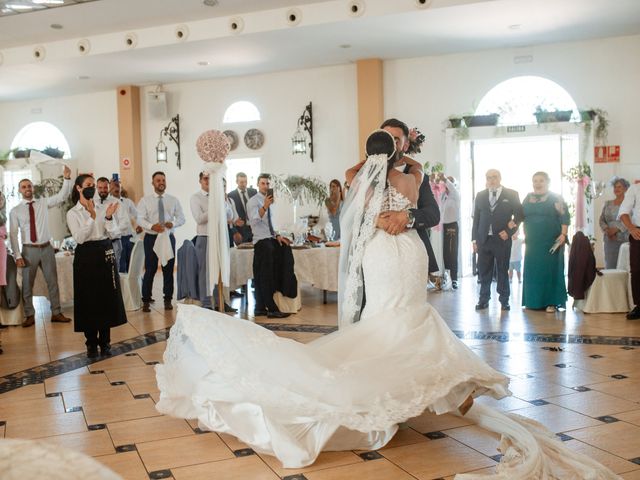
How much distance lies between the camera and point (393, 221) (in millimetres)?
4066

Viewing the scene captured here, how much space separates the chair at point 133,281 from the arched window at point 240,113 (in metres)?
5.84

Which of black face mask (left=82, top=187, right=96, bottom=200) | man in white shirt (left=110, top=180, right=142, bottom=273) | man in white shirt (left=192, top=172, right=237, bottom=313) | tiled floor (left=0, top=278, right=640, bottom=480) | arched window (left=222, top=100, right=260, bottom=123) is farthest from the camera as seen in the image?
arched window (left=222, top=100, right=260, bottom=123)

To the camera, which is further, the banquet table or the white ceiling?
the white ceiling

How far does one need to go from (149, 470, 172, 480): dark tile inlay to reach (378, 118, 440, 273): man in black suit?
67.8 inches

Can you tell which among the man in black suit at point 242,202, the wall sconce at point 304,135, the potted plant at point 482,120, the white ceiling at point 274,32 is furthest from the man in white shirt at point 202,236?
the potted plant at point 482,120

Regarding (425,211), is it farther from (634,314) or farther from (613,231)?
(613,231)

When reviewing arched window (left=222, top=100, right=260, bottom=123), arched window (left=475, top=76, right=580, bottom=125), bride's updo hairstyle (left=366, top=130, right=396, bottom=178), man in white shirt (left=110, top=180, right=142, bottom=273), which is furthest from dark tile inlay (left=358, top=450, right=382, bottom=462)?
arched window (left=222, top=100, right=260, bottom=123)

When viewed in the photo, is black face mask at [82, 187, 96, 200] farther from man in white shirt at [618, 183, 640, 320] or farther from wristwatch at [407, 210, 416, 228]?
man in white shirt at [618, 183, 640, 320]

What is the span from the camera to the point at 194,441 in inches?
158

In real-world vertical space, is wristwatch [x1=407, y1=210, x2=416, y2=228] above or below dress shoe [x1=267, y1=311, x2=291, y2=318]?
above

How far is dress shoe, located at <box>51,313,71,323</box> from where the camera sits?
8341 millimetres

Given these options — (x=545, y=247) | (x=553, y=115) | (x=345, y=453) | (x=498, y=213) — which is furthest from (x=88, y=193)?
(x=553, y=115)

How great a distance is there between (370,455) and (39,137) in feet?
48.4

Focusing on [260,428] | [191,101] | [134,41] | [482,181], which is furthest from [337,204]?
[260,428]
